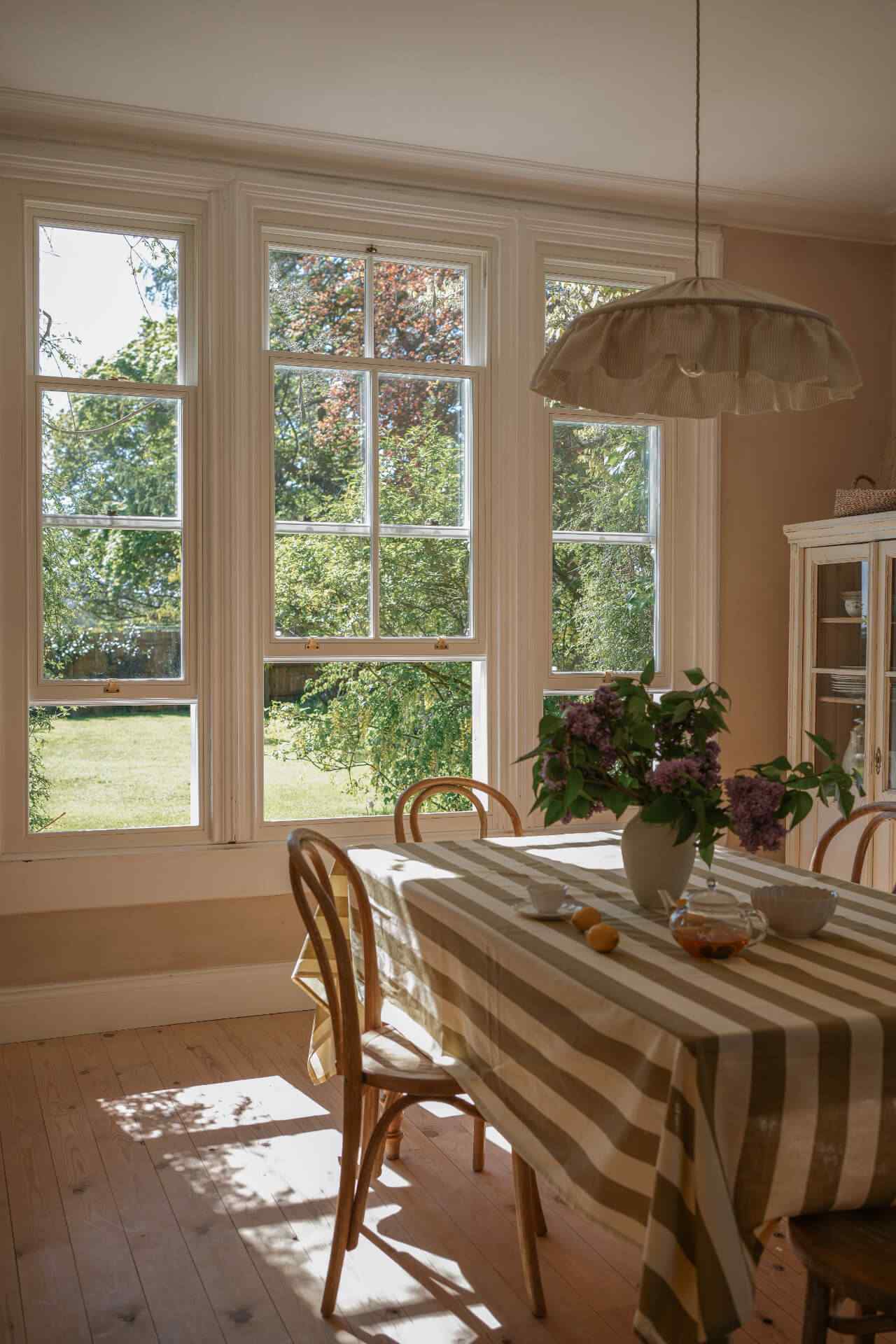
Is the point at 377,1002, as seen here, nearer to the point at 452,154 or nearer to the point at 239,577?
the point at 239,577

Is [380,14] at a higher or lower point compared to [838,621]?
higher

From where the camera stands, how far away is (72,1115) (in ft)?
10.9

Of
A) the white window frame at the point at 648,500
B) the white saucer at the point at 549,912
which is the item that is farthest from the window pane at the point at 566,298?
the white saucer at the point at 549,912

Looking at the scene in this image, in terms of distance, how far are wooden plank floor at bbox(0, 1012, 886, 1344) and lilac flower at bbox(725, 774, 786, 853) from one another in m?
0.93

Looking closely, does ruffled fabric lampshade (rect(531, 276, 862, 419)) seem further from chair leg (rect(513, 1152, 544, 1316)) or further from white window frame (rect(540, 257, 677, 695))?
white window frame (rect(540, 257, 677, 695))

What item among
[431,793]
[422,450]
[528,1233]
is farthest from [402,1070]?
[422,450]

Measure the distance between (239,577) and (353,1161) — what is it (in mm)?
2251

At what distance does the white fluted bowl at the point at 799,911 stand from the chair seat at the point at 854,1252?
551 millimetres

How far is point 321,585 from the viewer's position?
430cm

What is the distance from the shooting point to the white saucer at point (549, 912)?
92.0 inches

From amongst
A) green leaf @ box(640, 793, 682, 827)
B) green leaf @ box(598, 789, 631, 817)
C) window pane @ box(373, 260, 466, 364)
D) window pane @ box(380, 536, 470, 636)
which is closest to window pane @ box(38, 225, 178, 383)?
window pane @ box(373, 260, 466, 364)

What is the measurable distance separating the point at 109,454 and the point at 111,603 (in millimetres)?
507

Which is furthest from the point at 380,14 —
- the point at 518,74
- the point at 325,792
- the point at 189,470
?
the point at 325,792

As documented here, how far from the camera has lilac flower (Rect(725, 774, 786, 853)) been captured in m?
2.25
